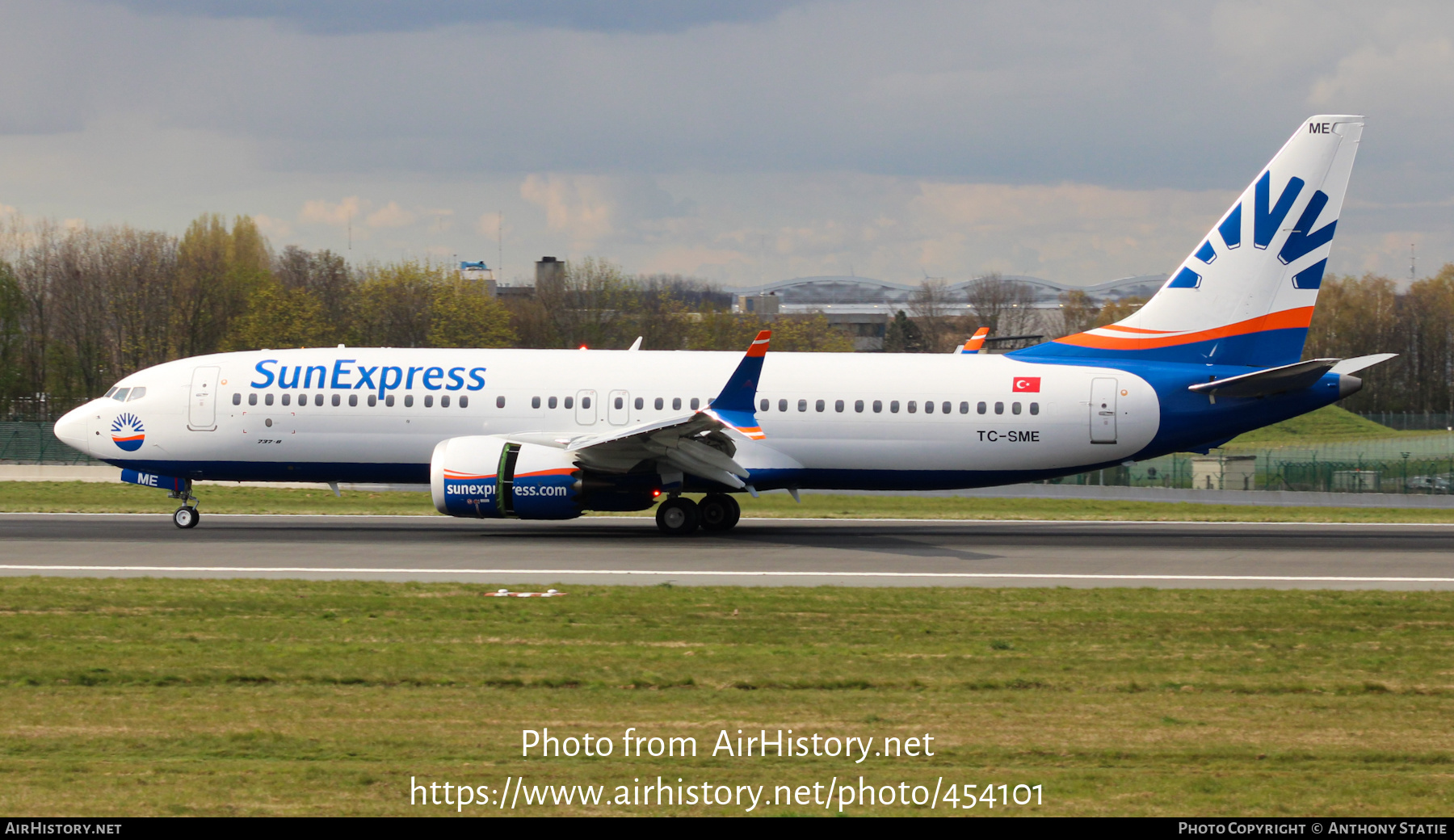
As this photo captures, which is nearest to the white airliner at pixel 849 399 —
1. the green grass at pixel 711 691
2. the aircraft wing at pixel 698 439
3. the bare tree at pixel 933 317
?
the aircraft wing at pixel 698 439

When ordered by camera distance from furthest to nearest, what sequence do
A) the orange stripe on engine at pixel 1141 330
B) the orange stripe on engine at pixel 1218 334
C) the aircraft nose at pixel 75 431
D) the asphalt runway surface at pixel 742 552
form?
Result: the orange stripe on engine at pixel 1141 330, the aircraft nose at pixel 75 431, the orange stripe on engine at pixel 1218 334, the asphalt runway surface at pixel 742 552

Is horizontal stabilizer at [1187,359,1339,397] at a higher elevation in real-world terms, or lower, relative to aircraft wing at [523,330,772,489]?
higher

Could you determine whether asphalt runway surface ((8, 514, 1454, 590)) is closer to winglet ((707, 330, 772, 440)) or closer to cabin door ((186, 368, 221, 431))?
cabin door ((186, 368, 221, 431))

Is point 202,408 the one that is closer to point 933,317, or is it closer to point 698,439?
point 698,439

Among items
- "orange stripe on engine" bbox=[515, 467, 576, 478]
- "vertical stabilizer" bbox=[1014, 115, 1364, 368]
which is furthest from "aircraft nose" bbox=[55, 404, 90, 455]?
"vertical stabilizer" bbox=[1014, 115, 1364, 368]

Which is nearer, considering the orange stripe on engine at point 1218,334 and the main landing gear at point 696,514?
the main landing gear at point 696,514

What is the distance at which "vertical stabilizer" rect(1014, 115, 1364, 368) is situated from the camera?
1082 inches

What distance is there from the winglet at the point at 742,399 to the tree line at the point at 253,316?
41.1 metres

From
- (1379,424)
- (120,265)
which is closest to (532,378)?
(120,265)

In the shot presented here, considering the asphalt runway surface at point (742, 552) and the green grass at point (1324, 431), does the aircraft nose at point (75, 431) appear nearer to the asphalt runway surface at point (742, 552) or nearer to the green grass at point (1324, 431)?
the asphalt runway surface at point (742, 552)

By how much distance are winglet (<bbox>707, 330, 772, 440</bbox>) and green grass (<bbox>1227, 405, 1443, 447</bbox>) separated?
5665 cm

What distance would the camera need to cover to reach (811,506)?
35.8m

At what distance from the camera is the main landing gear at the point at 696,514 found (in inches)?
1065

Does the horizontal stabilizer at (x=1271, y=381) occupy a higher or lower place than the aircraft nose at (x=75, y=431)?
higher
